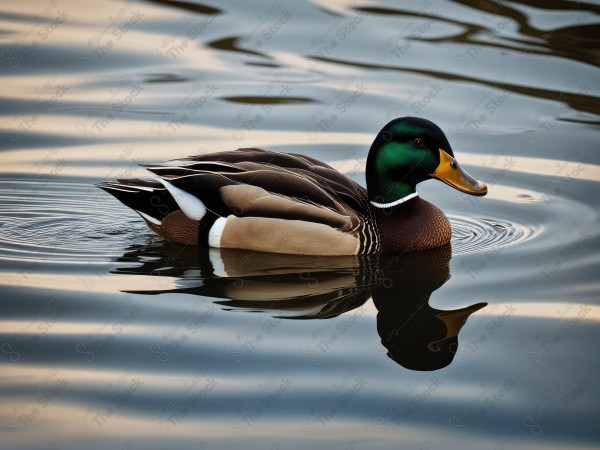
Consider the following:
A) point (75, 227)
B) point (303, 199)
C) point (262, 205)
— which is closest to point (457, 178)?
point (303, 199)

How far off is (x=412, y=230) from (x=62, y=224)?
2918 mm

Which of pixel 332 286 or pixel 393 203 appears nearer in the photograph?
pixel 332 286

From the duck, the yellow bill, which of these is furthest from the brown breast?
the yellow bill

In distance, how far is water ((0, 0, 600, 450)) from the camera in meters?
6.94

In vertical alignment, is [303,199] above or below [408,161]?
below

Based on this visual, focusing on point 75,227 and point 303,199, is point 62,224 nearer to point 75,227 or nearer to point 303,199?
point 75,227

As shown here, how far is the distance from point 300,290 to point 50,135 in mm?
4444

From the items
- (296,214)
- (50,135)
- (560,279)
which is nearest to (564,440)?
(560,279)

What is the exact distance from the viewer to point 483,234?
10234 mm

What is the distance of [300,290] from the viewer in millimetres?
8820

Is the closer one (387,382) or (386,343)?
(387,382)

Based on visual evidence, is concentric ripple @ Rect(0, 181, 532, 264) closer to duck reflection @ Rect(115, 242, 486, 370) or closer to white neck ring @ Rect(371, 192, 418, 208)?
duck reflection @ Rect(115, 242, 486, 370)

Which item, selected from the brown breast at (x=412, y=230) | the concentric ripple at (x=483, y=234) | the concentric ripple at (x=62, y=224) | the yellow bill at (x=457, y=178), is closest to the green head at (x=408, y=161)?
the yellow bill at (x=457, y=178)

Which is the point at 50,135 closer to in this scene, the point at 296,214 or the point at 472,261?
the point at 296,214
